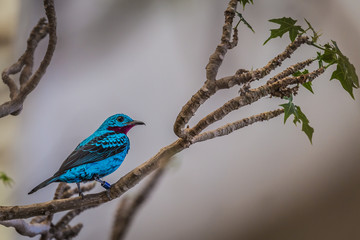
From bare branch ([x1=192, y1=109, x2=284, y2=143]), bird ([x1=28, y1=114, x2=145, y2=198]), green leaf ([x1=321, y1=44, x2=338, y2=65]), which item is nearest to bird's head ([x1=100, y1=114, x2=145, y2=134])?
bird ([x1=28, y1=114, x2=145, y2=198])

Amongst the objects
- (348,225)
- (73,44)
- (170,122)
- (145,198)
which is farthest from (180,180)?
(145,198)

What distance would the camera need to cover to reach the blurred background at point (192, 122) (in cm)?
122

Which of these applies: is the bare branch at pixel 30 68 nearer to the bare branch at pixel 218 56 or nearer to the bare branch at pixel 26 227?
the bare branch at pixel 26 227

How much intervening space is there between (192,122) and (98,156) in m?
0.51

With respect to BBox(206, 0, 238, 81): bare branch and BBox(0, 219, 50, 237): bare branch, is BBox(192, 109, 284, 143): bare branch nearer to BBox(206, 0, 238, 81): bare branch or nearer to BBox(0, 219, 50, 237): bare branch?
BBox(206, 0, 238, 81): bare branch

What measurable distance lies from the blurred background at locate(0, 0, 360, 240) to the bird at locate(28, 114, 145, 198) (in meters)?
0.31

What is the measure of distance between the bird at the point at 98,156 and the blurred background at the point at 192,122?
0.31 metres

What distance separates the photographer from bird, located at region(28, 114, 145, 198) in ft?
2.81

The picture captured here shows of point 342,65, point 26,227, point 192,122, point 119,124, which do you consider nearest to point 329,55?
point 342,65

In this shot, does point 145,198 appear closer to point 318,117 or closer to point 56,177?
point 56,177

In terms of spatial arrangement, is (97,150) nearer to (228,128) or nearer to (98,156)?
(98,156)

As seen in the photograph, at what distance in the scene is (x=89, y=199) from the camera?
79 cm

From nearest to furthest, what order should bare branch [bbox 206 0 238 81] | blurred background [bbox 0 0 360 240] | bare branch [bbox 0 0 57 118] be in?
bare branch [bbox 206 0 238 81]
bare branch [bbox 0 0 57 118]
blurred background [bbox 0 0 360 240]

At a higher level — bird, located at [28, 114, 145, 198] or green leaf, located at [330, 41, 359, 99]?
bird, located at [28, 114, 145, 198]
